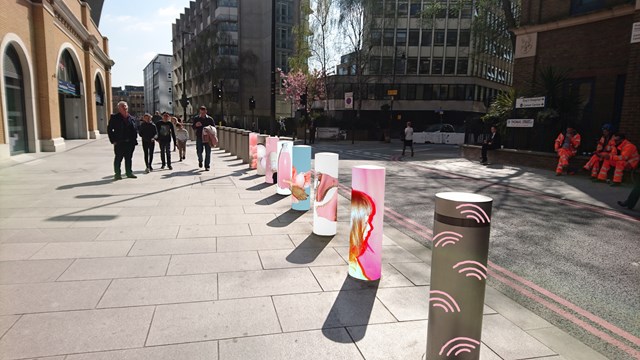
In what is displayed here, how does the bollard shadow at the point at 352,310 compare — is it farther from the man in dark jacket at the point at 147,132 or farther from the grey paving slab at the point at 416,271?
the man in dark jacket at the point at 147,132

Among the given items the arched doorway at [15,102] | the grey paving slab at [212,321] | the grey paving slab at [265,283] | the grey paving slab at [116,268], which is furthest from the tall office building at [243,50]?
the grey paving slab at [212,321]

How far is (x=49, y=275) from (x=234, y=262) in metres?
1.85

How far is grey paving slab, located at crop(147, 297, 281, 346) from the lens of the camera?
3.06m

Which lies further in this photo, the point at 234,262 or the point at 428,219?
the point at 428,219

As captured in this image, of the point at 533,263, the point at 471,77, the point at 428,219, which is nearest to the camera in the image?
the point at 533,263

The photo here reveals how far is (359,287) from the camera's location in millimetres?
4094

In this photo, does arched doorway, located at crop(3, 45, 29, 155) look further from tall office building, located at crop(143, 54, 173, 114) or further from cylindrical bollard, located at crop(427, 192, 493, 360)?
tall office building, located at crop(143, 54, 173, 114)

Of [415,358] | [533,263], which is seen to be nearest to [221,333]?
[415,358]

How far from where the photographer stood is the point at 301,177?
721 centimetres

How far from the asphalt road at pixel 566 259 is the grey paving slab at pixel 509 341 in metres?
0.47

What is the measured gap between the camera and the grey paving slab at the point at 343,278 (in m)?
4.11

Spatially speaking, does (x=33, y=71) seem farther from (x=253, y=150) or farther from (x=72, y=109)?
(x=72, y=109)

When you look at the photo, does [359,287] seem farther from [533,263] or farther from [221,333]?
[533,263]

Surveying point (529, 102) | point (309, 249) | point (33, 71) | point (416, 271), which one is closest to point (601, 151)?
point (529, 102)
